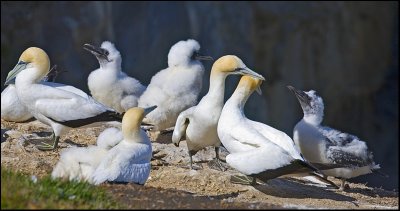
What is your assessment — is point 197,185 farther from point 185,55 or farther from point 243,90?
point 185,55

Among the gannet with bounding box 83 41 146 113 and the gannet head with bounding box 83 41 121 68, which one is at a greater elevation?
the gannet head with bounding box 83 41 121 68

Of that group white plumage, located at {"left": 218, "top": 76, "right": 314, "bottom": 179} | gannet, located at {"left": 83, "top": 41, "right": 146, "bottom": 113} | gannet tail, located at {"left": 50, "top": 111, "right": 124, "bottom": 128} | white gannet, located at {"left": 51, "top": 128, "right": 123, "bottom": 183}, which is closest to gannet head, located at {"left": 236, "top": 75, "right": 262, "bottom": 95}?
white plumage, located at {"left": 218, "top": 76, "right": 314, "bottom": 179}

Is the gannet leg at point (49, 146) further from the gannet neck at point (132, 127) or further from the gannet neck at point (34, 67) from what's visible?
the gannet neck at point (132, 127)

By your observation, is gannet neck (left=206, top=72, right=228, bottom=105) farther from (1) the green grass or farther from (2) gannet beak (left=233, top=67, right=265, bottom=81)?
(1) the green grass

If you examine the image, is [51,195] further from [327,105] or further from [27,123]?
[327,105]

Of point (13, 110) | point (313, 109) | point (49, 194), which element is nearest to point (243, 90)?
point (313, 109)

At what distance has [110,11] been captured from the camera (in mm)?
26375

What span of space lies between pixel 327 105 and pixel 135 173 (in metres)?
18.2

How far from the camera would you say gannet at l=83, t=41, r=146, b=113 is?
17.6 metres

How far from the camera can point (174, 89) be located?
1705 cm

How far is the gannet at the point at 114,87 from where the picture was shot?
57.7 feet

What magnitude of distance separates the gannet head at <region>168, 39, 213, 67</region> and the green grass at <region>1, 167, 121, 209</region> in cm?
660

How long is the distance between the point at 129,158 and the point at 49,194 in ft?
6.66

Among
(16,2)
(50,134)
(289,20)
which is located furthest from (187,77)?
(289,20)
